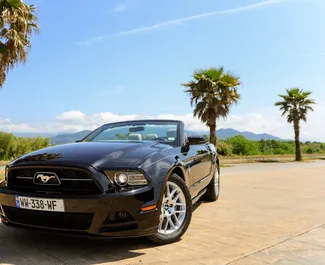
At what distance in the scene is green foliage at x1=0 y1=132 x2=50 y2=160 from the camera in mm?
24891

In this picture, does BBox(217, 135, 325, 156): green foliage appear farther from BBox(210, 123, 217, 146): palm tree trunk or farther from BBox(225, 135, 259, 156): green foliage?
BBox(210, 123, 217, 146): palm tree trunk

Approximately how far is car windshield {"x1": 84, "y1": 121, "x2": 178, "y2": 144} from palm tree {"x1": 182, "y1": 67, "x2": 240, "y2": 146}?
17566 millimetres

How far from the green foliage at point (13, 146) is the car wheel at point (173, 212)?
922 inches

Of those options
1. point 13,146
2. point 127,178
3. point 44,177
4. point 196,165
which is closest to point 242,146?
point 13,146

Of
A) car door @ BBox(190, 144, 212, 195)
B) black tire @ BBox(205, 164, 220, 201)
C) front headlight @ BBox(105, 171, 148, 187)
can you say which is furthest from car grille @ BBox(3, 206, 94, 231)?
black tire @ BBox(205, 164, 220, 201)

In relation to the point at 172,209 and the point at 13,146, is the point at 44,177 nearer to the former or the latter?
the point at 172,209

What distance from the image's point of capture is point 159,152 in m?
3.49

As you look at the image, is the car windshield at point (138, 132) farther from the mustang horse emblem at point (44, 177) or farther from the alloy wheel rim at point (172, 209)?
the mustang horse emblem at point (44, 177)

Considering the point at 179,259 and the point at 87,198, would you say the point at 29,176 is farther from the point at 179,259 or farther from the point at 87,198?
the point at 179,259

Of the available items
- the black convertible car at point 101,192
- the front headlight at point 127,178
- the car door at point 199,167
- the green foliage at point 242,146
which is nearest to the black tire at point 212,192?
the car door at point 199,167

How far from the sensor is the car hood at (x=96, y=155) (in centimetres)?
307

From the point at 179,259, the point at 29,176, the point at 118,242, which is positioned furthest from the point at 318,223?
the point at 29,176

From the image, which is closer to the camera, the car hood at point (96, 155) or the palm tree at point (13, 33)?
the car hood at point (96, 155)

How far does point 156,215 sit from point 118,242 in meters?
0.65
